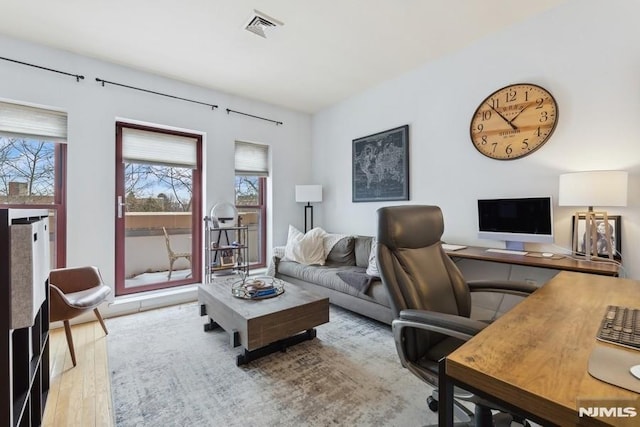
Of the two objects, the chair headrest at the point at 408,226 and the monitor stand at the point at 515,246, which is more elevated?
the chair headrest at the point at 408,226

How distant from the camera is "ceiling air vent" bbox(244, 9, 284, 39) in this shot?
7.52ft

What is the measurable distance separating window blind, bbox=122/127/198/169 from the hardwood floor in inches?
77.7

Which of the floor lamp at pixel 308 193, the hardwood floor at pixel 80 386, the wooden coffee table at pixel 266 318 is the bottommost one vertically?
the hardwood floor at pixel 80 386

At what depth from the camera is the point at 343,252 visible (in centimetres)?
Answer: 353

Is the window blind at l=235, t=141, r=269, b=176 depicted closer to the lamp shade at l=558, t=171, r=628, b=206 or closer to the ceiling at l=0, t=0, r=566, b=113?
the ceiling at l=0, t=0, r=566, b=113

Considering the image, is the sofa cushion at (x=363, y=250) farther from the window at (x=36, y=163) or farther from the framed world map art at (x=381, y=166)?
the window at (x=36, y=163)

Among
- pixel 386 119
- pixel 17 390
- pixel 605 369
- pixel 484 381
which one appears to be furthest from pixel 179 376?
pixel 386 119

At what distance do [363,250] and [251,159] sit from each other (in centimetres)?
211

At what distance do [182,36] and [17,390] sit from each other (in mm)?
2739

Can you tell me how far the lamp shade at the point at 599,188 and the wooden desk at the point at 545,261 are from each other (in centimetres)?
39

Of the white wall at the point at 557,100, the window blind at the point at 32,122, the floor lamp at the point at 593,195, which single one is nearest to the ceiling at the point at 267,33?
the white wall at the point at 557,100

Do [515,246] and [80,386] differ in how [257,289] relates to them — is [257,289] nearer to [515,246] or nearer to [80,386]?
[80,386]

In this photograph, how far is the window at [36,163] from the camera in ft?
8.64

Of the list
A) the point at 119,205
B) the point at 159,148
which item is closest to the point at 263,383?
the point at 119,205
